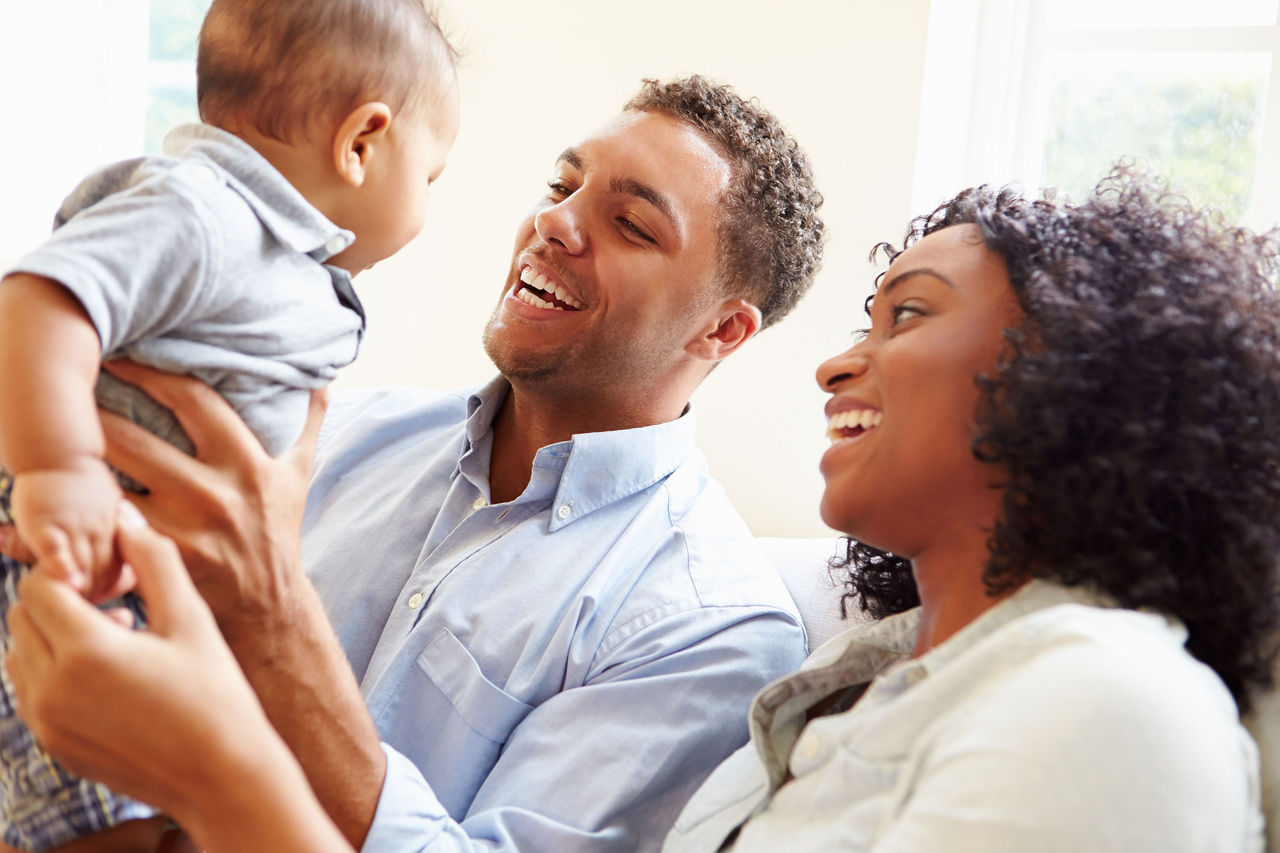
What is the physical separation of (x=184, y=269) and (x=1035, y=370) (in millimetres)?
735

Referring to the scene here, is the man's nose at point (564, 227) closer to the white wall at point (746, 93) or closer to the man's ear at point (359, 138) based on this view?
the white wall at point (746, 93)

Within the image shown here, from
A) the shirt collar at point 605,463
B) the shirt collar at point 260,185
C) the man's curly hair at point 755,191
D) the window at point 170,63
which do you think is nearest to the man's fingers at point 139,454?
the shirt collar at point 260,185

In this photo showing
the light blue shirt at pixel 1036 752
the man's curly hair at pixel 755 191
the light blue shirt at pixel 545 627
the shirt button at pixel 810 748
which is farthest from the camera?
the man's curly hair at pixel 755 191

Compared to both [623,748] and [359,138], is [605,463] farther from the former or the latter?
[359,138]

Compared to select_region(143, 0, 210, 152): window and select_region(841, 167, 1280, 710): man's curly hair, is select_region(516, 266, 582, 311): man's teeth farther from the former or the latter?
select_region(143, 0, 210, 152): window

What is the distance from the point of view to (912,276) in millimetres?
1205

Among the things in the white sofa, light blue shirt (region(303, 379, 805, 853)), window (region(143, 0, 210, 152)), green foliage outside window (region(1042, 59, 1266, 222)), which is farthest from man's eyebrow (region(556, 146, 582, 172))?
window (region(143, 0, 210, 152))

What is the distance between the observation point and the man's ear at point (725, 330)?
1888 millimetres

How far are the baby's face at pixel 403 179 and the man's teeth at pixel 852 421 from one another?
495mm

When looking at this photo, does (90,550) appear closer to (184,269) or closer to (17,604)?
(17,604)

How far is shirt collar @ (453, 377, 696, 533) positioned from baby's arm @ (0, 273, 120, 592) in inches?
30.1

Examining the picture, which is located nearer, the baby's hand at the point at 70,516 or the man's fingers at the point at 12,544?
the baby's hand at the point at 70,516

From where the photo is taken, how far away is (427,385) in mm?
2859

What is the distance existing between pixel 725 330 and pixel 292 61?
38.5 inches
